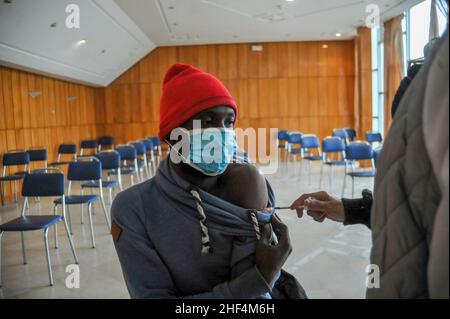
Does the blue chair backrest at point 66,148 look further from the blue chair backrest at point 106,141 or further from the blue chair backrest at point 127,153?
the blue chair backrest at point 106,141

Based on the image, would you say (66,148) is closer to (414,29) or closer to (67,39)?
(67,39)

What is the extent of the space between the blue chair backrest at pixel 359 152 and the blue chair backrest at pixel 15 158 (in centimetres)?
563

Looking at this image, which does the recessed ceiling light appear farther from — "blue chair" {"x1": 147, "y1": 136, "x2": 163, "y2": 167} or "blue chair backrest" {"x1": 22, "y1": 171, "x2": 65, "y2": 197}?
"blue chair backrest" {"x1": 22, "y1": 171, "x2": 65, "y2": 197}

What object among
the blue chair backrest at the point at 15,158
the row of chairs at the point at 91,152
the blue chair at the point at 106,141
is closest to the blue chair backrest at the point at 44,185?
the row of chairs at the point at 91,152

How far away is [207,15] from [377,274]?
8.57m

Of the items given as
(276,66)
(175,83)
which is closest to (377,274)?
(175,83)

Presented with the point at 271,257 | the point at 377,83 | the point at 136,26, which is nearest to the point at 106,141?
the point at 136,26

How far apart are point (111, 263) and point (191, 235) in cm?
308

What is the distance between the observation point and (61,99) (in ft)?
32.3

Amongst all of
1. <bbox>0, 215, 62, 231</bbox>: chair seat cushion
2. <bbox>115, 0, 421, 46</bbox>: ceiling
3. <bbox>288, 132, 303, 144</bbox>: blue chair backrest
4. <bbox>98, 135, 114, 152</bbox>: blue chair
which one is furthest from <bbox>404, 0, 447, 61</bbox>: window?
<bbox>98, 135, 114, 152</bbox>: blue chair

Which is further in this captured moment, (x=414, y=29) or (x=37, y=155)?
(x=414, y=29)

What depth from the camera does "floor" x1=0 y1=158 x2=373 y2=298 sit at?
303cm

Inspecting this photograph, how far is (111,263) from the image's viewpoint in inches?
146

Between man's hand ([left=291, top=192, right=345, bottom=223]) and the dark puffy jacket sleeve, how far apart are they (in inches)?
18.9
